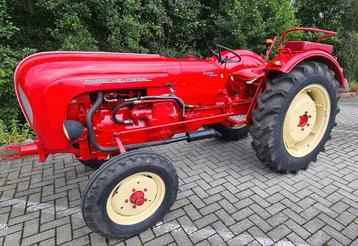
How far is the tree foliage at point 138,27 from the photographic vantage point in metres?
4.47

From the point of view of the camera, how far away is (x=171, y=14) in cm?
612

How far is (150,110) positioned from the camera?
8.04ft

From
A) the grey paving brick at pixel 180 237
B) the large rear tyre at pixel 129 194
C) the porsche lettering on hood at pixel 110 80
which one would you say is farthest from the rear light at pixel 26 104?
the grey paving brick at pixel 180 237

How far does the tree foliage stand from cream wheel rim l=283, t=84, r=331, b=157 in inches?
139

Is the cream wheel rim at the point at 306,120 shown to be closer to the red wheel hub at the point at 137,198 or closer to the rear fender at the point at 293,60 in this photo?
the rear fender at the point at 293,60

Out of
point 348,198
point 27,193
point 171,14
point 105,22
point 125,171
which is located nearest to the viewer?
point 125,171

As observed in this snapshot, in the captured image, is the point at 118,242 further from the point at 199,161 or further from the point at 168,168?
the point at 199,161

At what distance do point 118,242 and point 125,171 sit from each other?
2.10 ft

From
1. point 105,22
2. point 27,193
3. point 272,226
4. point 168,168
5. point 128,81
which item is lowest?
point 27,193

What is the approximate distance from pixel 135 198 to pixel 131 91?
38.3 inches

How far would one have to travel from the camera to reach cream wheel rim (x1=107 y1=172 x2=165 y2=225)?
78.4 inches

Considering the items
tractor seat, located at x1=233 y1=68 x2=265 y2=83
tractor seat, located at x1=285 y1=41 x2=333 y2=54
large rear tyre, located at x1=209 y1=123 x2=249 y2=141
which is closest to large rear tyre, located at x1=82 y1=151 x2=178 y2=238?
tractor seat, located at x1=233 y1=68 x2=265 y2=83

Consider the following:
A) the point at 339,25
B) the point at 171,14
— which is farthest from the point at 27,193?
the point at 339,25

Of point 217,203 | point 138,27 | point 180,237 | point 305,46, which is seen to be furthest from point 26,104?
point 138,27
